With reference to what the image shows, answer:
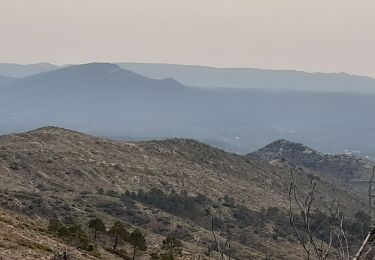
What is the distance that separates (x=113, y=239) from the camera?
163ft

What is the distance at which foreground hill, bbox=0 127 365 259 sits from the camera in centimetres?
6675

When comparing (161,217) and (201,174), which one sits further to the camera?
(201,174)

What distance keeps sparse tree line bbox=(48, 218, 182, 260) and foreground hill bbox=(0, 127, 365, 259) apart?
4081 millimetres

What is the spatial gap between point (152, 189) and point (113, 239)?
39016 millimetres

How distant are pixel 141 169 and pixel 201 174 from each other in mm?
15647

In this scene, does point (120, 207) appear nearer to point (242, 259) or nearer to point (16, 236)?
point (242, 259)

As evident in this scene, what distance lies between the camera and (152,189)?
88.6 m

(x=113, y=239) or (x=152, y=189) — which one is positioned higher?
(x=113, y=239)

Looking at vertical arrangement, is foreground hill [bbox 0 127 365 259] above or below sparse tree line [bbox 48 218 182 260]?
below

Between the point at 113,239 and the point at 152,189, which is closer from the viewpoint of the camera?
the point at 113,239

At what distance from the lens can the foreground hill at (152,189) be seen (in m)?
66.8

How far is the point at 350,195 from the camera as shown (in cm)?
14350

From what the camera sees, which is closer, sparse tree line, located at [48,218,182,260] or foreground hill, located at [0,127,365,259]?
sparse tree line, located at [48,218,182,260]

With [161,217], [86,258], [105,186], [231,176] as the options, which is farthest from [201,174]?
[86,258]
